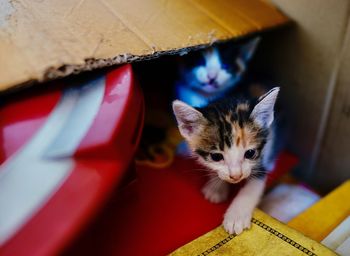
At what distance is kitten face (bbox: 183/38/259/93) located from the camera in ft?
4.35

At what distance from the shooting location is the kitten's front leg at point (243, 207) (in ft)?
3.14

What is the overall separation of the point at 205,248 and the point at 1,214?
48cm

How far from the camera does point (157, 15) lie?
1073 mm

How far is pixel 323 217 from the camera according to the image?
1.11 m

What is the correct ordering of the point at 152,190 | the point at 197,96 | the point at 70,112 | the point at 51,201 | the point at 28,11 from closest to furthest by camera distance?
the point at 51,201
the point at 70,112
the point at 28,11
the point at 152,190
the point at 197,96

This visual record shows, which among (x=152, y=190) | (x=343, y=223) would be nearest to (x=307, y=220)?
(x=343, y=223)

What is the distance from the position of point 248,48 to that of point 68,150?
33.3 inches

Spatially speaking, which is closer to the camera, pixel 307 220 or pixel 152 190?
pixel 307 220

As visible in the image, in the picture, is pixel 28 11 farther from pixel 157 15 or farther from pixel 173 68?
pixel 173 68

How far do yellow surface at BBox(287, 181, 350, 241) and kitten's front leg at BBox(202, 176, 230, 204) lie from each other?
210mm

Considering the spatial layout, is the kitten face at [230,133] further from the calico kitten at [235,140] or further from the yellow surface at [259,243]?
the yellow surface at [259,243]

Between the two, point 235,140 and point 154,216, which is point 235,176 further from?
point 154,216

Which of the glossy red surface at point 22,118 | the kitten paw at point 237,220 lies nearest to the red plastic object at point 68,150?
the glossy red surface at point 22,118

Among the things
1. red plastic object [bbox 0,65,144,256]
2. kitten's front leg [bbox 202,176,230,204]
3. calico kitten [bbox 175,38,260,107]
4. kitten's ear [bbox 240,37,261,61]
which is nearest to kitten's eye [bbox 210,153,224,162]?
kitten's front leg [bbox 202,176,230,204]
